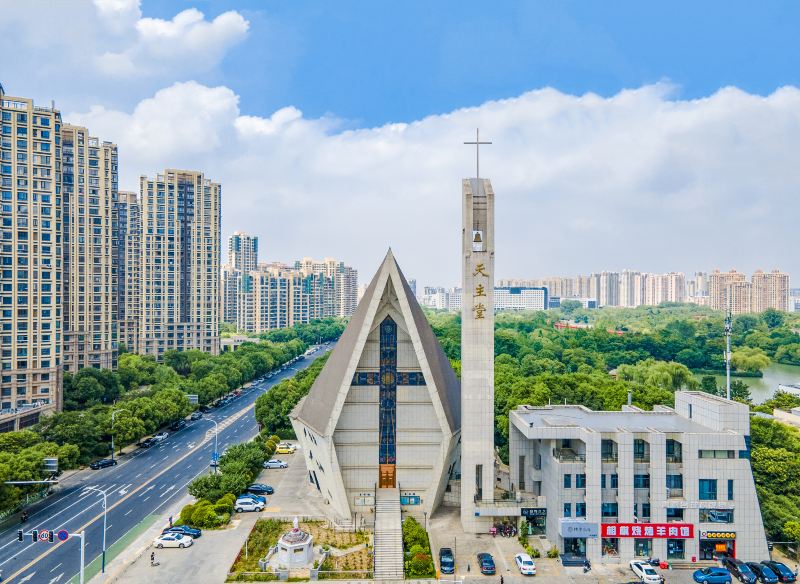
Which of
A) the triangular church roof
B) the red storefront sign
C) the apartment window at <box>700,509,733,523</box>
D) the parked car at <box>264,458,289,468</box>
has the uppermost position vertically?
the triangular church roof

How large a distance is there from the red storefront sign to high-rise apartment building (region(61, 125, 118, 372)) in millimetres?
71380

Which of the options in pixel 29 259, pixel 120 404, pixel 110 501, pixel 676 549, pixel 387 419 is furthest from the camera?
pixel 29 259

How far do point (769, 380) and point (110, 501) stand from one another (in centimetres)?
10220

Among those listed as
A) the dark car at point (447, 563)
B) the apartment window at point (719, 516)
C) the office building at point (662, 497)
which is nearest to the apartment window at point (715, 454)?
the office building at point (662, 497)

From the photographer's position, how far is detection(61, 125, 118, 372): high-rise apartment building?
252 feet

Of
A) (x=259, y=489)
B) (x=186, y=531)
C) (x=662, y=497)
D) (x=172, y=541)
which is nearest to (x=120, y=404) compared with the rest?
(x=259, y=489)

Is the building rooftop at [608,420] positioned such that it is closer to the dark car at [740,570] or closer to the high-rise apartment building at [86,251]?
the dark car at [740,570]

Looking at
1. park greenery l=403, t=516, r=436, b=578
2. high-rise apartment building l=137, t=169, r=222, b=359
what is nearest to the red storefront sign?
park greenery l=403, t=516, r=436, b=578

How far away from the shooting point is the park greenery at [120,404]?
135 ft

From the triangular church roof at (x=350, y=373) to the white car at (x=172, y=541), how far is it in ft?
32.0

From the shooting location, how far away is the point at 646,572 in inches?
1151

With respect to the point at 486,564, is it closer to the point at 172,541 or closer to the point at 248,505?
the point at 248,505

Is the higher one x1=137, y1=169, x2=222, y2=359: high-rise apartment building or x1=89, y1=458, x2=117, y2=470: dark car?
x1=137, y1=169, x2=222, y2=359: high-rise apartment building

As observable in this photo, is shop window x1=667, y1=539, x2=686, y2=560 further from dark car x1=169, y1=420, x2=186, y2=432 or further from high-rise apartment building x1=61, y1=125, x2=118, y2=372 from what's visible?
high-rise apartment building x1=61, y1=125, x2=118, y2=372
